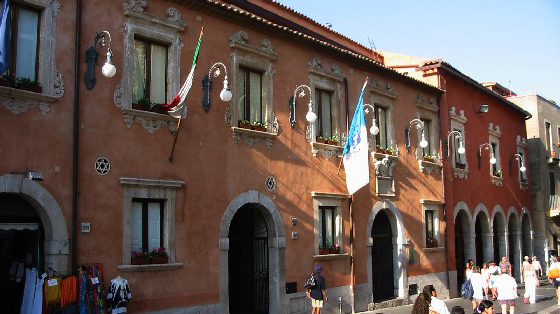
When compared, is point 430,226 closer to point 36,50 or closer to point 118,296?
point 118,296

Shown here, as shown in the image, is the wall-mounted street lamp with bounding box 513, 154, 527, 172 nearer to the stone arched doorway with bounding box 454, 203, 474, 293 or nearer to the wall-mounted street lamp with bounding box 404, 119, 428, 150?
the stone arched doorway with bounding box 454, 203, 474, 293

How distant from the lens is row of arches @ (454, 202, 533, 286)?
2558 centimetres

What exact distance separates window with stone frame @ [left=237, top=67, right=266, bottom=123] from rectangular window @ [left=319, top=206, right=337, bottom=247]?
353cm

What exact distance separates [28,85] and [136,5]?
3.10 metres

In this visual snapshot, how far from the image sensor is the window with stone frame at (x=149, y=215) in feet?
40.9

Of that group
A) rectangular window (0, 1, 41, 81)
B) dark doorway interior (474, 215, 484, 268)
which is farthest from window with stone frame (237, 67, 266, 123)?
dark doorway interior (474, 215, 484, 268)

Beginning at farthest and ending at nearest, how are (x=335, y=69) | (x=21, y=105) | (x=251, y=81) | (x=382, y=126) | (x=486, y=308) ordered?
(x=382, y=126)
(x=335, y=69)
(x=251, y=81)
(x=21, y=105)
(x=486, y=308)

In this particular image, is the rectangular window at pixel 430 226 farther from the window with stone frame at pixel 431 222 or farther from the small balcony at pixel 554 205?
the small balcony at pixel 554 205

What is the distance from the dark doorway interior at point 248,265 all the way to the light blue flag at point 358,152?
308cm

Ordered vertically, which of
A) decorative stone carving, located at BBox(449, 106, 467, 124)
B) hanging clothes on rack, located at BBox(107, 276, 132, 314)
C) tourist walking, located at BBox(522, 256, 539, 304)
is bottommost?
tourist walking, located at BBox(522, 256, 539, 304)

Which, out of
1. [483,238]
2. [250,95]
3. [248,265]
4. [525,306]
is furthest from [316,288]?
[483,238]

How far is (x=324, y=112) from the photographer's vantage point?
18.3m

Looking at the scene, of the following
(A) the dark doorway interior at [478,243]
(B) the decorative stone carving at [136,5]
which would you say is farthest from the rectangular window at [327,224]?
(A) the dark doorway interior at [478,243]

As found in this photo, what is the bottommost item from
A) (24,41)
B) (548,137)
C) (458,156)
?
(458,156)
